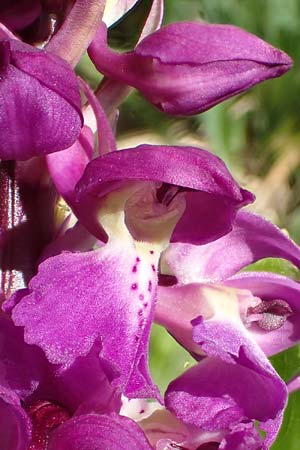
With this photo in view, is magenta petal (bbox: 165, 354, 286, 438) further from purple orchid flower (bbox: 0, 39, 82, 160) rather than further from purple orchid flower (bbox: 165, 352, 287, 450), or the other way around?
purple orchid flower (bbox: 0, 39, 82, 160)

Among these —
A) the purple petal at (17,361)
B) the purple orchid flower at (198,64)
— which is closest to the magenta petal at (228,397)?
the purple petal at (17,361)

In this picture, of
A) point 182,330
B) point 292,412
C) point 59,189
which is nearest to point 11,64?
point 59,189

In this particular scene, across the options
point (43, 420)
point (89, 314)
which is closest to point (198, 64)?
point (89, 314)

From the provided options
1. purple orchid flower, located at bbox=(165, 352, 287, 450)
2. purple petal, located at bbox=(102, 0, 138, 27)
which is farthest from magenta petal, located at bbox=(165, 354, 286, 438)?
purple petal, located at bbox=(102, 0, 138, 27)

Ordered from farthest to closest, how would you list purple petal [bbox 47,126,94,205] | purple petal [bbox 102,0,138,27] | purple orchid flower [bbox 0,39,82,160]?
purple petal [bbox 102,0,138,27]
purple petal [bbox 47,126,94,205]
purple orchid flower [bbox 0,39,82,160]

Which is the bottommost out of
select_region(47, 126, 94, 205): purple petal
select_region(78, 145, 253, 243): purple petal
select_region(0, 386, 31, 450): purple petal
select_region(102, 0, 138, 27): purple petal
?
select_region(0, 386, 31, 450): purple petal

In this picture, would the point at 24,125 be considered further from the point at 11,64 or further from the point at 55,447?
the point at 55,447

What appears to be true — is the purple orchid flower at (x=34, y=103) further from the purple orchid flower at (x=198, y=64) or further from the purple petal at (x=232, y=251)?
the purple petal at (x=232, y=251)
